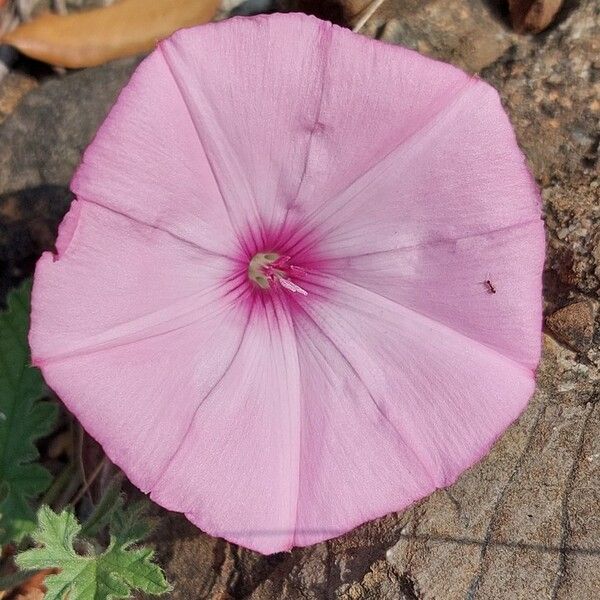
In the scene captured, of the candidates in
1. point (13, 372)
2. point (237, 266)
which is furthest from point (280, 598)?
point (13, 372)

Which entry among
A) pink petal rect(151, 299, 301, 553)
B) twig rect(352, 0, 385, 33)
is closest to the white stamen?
pink petal rect(151, 299, 301, 553)

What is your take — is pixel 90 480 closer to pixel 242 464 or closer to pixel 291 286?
pixel 242 464

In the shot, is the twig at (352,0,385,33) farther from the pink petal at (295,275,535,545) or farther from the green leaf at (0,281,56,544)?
the green leaf at (0,281,56,544)

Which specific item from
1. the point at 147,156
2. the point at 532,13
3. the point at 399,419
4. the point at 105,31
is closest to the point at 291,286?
the point at 399,419

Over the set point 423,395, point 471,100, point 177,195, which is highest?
point 471,100

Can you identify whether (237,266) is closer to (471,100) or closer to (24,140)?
(471,100)

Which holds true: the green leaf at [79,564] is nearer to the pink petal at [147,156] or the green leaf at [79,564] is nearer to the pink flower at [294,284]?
the pink flower at [294,284]

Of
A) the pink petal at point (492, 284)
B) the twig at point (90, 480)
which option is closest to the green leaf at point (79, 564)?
the twig at point (90, 480)
